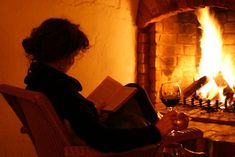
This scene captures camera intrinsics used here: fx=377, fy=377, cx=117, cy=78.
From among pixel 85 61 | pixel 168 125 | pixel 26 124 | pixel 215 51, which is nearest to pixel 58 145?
pixel 26 124

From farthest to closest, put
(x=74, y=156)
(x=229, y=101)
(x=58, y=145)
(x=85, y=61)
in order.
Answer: (x=229, y=101) → (x=85, y=61) → (x=58, y=145) → (x=74, y=156)

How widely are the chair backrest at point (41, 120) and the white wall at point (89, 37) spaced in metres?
0.72

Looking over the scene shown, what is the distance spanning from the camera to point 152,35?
9.95ft

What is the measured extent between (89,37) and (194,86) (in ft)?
3.04

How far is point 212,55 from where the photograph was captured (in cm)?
312

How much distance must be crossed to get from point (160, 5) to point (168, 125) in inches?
65.5

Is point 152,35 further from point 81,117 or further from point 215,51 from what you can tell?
point 81,117

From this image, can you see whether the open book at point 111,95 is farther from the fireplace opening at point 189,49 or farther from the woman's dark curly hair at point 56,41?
the fireplace opening at point 189,49

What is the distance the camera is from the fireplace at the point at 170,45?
3.02m

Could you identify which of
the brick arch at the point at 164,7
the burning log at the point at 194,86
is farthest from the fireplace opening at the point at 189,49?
the brick arch at the point at 164,7

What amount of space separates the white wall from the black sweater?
810 millimetres

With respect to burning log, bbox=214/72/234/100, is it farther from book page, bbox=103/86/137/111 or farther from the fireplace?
book page, bbox=103/86/137/111

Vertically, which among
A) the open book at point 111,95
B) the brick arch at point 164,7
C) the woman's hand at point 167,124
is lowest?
the woman's hand at point 167,124

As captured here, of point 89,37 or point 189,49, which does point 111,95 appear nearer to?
point 89,37
